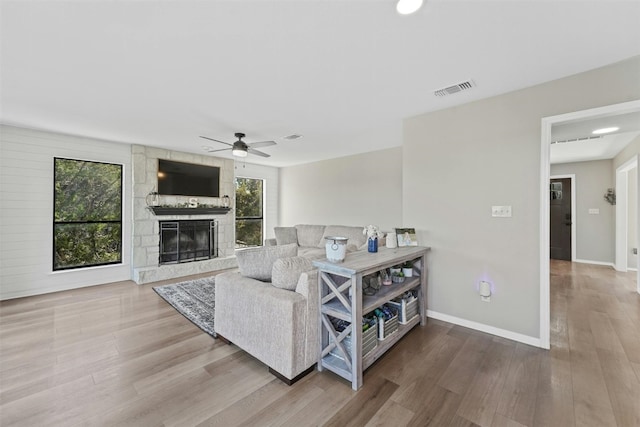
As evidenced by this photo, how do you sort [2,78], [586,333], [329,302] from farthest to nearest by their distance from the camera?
[586,333]
[2,78]
[329,302]

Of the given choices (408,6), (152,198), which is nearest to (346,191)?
(152,198)

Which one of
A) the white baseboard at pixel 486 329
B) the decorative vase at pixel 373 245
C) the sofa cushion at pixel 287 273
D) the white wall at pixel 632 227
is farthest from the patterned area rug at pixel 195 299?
the white wall at pixel 632 227

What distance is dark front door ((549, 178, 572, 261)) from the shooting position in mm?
6500

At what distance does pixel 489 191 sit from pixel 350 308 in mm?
2071

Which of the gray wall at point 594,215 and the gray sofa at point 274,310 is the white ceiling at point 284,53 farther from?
the gray wall at point 594,215

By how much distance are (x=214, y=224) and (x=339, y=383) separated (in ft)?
16.3

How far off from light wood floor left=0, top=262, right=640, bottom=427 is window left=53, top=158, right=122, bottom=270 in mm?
1579

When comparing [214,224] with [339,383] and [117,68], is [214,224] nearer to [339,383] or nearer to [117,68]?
[117,68]

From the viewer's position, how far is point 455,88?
8.58 feet

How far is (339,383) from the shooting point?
201cm

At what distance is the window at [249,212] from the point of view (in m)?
6.99

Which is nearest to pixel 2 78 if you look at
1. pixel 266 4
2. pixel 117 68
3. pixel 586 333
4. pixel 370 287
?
pixel 117 68

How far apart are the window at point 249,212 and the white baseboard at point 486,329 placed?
206 inches

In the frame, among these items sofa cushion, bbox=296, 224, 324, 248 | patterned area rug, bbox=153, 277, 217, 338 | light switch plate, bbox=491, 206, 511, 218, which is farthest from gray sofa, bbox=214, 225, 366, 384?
sofa cushion, bbox=296, 224, 324, 248
